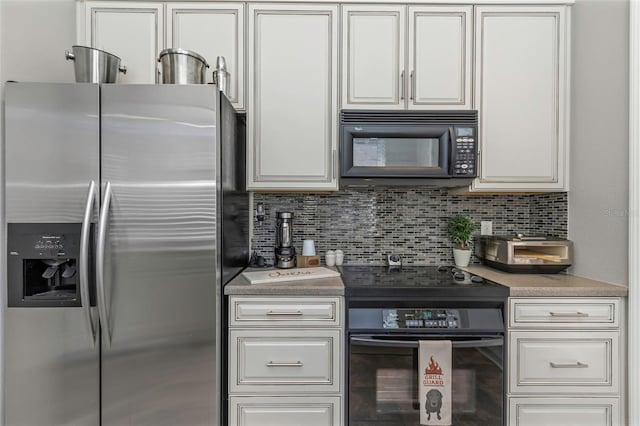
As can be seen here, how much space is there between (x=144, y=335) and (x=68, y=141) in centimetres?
91

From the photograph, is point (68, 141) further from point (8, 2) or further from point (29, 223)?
point (8, 2)

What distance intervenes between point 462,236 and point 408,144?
0.78 meters

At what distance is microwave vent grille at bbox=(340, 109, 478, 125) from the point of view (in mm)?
1730

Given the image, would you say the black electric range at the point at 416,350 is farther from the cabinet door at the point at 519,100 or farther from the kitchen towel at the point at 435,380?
the cabinet door at the point at 519,100

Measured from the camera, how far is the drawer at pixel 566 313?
1527 mm

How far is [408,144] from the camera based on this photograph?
1.75m

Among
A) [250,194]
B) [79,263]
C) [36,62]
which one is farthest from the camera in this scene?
[250,194]

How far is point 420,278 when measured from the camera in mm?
1756

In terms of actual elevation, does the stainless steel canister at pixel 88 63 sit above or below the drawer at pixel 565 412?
above

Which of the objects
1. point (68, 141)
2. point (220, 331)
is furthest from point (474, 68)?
point (68, 141)

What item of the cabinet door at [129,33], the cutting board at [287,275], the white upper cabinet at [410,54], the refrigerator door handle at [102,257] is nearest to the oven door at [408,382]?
the cutting board at [287,275]

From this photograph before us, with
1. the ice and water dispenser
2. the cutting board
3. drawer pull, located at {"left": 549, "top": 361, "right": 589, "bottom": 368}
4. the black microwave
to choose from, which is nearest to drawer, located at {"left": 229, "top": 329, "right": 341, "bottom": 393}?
the cutting board

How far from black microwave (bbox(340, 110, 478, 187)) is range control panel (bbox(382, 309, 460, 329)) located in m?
0.71

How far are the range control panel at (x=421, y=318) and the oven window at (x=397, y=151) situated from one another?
77 centimetres
